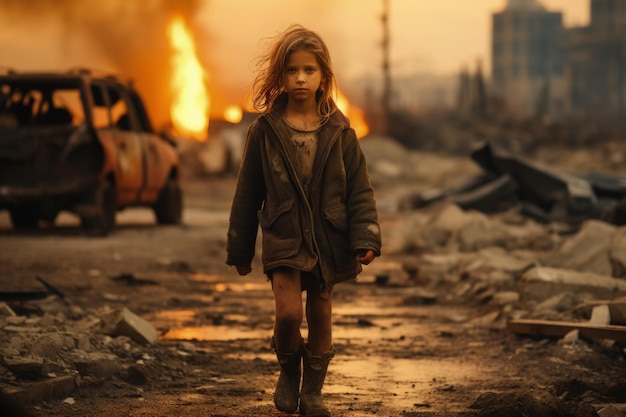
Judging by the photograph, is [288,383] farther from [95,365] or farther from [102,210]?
[102,210]

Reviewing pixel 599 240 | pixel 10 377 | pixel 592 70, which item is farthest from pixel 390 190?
pixel 592 70

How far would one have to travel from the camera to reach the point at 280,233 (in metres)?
4.52

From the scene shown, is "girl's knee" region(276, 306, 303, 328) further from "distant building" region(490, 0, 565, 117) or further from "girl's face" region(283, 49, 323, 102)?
"distant building" region(490, 0, 565, 117)

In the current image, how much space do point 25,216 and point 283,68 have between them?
11149mm

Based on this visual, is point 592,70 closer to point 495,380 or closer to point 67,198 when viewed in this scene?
point 67,198

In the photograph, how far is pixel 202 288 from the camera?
9.55 metres

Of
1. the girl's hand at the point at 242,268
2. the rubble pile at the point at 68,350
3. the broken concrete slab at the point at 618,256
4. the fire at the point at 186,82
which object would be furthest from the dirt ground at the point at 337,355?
the fire at the point at 186,82

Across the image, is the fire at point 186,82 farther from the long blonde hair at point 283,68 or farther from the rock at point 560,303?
the long blonde hair at point 283,68

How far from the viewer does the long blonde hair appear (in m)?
4.57

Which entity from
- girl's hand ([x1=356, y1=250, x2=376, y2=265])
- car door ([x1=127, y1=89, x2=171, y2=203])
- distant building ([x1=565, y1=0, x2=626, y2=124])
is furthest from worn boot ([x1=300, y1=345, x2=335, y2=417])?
distant building ([x1=565, y1=0, x2=626, y2=124])

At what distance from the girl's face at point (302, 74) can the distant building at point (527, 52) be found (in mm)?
84767

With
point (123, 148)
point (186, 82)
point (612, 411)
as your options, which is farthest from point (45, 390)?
point (186, 82)

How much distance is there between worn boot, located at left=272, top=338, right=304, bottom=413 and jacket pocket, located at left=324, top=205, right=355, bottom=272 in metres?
0.42

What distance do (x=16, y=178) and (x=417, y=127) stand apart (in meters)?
35.5
